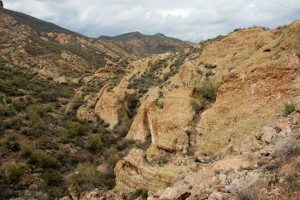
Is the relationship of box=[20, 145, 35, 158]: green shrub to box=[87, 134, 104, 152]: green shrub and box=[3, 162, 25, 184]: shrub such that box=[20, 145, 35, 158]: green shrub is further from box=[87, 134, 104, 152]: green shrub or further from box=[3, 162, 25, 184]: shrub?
box=[87, 134, 104, 152]: green shrub

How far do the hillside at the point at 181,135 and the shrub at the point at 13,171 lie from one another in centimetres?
5

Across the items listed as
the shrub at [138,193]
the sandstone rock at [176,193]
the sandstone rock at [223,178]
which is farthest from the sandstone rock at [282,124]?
the shrub at [138,193]

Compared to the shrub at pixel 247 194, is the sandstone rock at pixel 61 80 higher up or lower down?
higher up

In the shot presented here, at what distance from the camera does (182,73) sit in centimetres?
2011

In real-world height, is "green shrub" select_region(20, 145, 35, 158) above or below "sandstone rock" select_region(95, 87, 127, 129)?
below

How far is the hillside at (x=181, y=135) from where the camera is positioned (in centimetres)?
835

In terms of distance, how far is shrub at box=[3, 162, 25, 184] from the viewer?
17609 millimetres

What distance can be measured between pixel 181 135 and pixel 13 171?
9.38 metres

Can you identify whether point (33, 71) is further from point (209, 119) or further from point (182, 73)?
point (209, 119)

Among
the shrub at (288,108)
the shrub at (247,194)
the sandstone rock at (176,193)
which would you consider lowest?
the sandstone rock at (176,193)

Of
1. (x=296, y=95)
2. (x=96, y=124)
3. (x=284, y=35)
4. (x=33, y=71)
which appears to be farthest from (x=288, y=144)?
(x=33, y=71)

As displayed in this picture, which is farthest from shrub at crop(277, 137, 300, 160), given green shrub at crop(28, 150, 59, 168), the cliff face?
green shrub at crop(28, 150, 59, 168)

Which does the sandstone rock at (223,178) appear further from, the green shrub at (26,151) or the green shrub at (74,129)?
the green shrub at (74,129)

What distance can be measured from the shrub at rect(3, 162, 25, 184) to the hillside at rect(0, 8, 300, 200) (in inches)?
1.8
